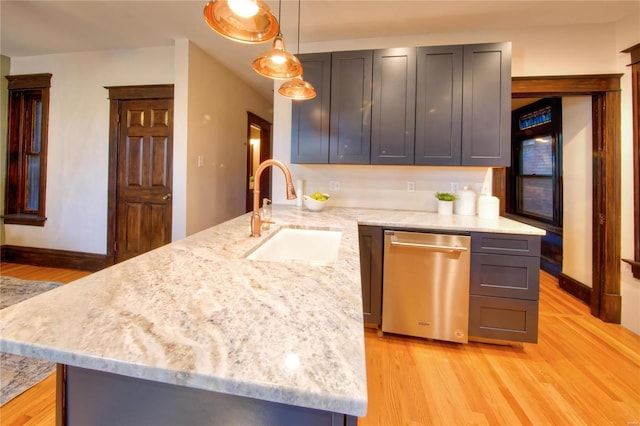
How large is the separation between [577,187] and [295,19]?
10.9ft

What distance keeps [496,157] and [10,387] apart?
3.65 meters

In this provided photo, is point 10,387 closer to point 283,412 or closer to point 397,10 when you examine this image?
point 283,412

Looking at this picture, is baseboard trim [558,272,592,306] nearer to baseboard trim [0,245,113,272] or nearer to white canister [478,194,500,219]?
white canister [478,194,500,219]

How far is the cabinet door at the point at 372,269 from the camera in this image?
2.29 metres

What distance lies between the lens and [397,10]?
8.05ft

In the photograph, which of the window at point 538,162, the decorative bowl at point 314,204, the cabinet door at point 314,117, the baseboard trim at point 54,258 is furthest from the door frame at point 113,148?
the window at point 538,162

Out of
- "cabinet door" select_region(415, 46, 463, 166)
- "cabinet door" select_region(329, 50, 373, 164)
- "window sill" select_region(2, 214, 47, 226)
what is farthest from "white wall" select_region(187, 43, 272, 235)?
"cabinet door" select_region(415, 46, 463, 166)

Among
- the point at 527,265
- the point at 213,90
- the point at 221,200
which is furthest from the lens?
the point at 221,200

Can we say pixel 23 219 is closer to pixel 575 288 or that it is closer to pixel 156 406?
pixel 156 406

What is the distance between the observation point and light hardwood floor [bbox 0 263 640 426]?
5.12 feet

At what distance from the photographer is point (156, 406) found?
617mm

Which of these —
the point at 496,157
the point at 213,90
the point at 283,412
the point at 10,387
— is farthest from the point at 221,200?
the point at 283,412

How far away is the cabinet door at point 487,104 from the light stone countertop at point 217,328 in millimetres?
1992

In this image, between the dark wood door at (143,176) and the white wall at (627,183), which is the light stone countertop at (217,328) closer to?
the dark wood door at (143,176)
